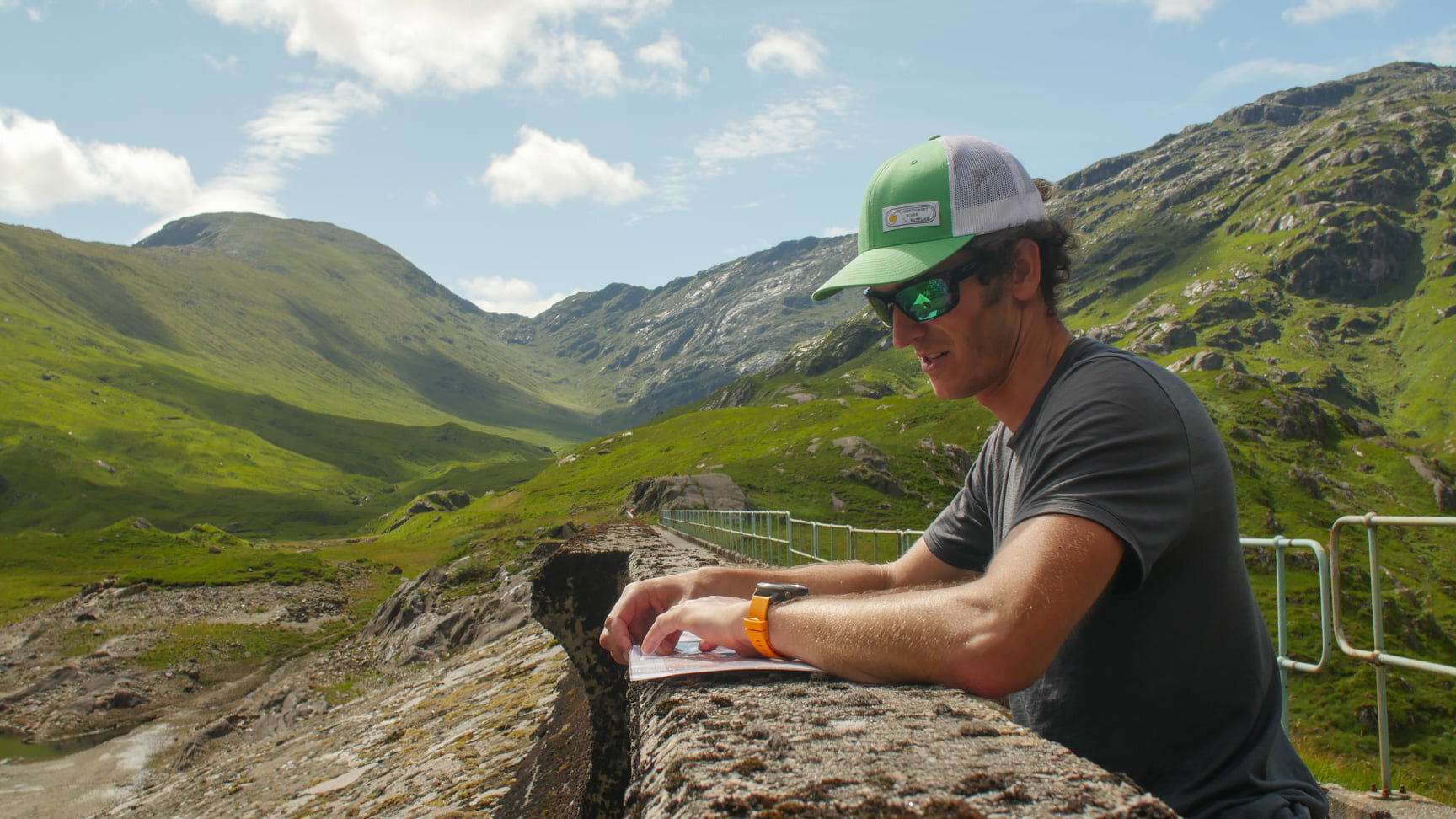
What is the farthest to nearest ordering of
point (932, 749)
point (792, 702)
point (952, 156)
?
point (952, 156) → point (792, 702) → point (932, 749)

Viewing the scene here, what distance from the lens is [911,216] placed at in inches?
100

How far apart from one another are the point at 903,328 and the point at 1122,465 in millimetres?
934

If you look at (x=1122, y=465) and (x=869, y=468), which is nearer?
(x=1122, y=465)

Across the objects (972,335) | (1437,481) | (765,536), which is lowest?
(1437,481)

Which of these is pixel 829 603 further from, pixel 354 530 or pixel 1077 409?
pixel 354 530

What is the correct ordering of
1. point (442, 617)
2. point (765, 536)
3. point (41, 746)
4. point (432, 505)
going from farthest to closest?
point (432, 505) < point (41, 746) < point (442, 617) < point (765, 536)

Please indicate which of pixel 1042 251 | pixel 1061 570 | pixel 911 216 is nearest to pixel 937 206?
pixel 911 216

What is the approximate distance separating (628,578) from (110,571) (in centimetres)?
6992

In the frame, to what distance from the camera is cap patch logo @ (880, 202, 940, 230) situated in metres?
2.51

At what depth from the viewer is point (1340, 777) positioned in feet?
20.0

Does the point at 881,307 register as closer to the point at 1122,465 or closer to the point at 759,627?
the point at 1122,465

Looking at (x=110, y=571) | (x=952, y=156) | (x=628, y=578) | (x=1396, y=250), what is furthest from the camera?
(x=1396, y=250)

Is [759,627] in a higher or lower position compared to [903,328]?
lower

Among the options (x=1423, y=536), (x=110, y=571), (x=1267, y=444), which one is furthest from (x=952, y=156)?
(x=110, y=571)
